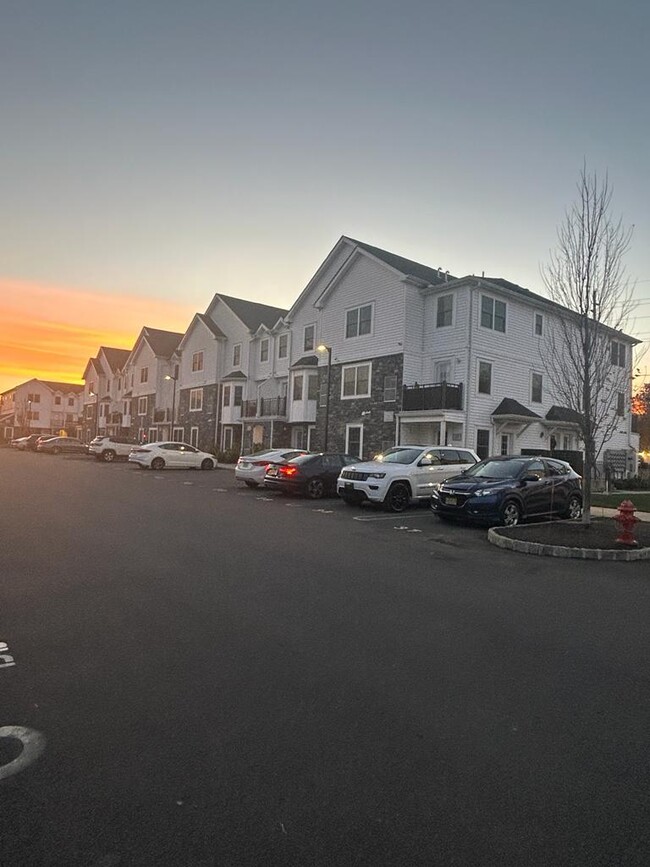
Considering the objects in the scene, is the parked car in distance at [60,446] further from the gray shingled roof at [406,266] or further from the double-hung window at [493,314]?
the double-hung window at [493,314]

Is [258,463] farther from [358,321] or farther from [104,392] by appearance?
[104,392]

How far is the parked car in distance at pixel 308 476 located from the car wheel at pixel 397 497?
10.8 ft

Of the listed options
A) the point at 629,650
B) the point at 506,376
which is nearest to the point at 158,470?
the point at 506,376

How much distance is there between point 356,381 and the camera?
29484 mm

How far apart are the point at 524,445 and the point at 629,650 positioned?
24107mm

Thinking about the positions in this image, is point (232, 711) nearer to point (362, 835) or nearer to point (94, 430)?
point (362, 835)

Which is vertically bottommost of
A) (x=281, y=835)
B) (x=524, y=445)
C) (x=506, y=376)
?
(x=281, y=835)

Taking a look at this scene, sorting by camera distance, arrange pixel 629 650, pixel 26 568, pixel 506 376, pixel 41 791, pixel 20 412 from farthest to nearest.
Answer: pixel 20 412, pixel 506 376, pixel 26 568, pixel 629 650, pixel 41 791

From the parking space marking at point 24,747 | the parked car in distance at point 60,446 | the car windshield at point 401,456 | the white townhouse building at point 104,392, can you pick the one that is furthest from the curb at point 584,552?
the white townhouse building at point 104,392

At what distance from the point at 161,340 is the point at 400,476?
43.2 m

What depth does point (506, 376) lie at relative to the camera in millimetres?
27516

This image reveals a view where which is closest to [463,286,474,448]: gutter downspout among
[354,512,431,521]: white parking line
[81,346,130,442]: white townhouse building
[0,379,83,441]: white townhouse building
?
[354,512,431,521]: white parking line

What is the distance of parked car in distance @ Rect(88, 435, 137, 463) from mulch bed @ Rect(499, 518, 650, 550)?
3038 cm

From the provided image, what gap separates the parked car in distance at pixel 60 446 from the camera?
46.5 meters
